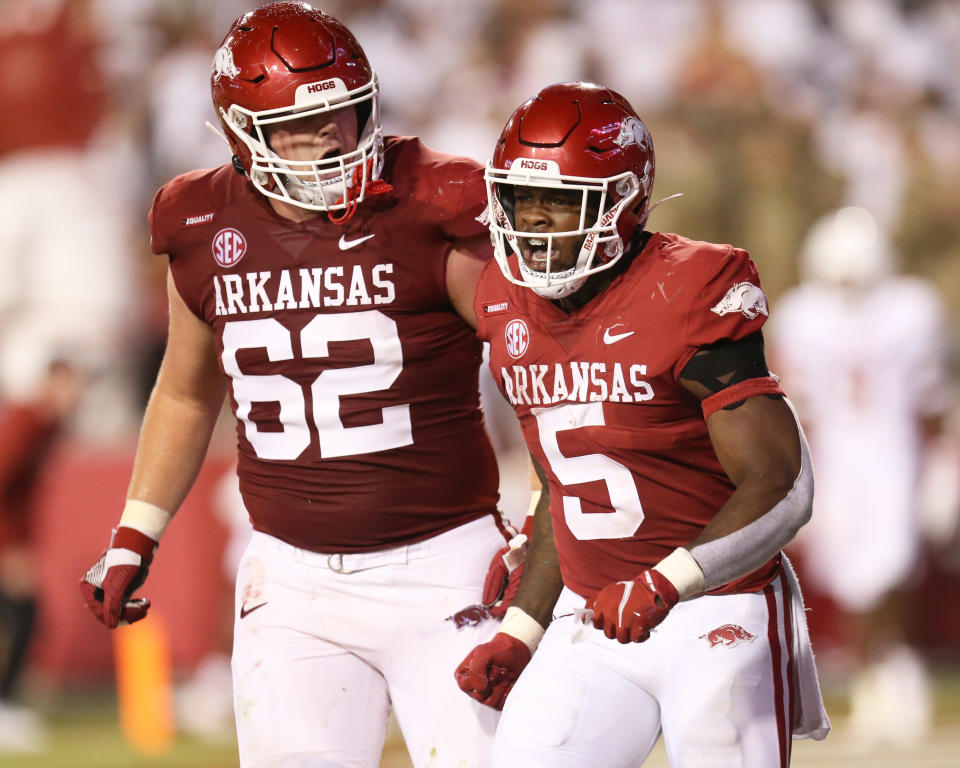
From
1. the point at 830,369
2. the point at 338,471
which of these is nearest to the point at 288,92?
the point at 338,471

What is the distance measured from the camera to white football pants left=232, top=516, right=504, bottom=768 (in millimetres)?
3027

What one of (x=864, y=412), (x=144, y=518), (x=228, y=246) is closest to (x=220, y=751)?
(x=864, y=412)

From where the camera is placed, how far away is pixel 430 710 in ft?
9.95

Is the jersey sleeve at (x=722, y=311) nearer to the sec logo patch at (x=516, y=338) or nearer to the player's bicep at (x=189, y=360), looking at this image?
the sec logo patch at (x=516, y=338)

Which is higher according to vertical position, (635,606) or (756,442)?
(756,442)

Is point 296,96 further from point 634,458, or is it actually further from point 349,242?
point 634,458

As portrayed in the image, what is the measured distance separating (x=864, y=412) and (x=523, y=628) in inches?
170

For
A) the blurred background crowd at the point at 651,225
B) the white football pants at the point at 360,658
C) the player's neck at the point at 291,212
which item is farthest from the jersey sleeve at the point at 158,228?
the blurred background crowd at the point at 651,225

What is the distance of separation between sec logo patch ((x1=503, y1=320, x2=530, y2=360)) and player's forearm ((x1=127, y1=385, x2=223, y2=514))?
81 centimetres

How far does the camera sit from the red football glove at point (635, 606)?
8.09 ft

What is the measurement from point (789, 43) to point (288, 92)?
260 inches

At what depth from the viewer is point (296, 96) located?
117 inches

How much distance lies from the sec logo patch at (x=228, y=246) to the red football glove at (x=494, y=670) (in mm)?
881

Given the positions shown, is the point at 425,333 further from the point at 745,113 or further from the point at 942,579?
the point at 745,113
